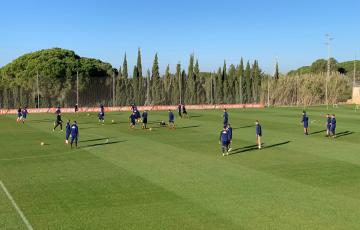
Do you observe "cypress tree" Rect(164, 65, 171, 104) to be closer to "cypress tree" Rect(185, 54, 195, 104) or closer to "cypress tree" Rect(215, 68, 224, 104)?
"cypress tree" Rect(185, 54, 195, 104)

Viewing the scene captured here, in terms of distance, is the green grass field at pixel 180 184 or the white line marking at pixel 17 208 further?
the green grass field at pixel 180 184

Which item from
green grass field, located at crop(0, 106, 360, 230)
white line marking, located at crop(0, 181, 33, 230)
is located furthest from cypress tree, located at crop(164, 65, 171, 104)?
white line marking, located at crop(0, 181, 33, 230)

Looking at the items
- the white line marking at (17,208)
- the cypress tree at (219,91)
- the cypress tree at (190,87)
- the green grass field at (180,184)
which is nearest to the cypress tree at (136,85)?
the cypress tree at (190,87)

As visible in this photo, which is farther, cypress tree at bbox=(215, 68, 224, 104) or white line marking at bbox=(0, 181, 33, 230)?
cypress tree at bbox=(215, 68, 224, 104)

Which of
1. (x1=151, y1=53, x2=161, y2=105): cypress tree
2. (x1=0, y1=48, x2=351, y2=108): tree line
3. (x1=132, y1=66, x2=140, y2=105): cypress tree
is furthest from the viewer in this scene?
(x1=151, y1=53, x2=161, y2=105): cypress tree

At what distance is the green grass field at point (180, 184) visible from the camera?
1369 centimetres

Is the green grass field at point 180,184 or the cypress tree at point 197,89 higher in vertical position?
the cypress tree at point 197,89

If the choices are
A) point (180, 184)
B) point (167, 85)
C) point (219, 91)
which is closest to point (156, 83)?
point (167, 85)

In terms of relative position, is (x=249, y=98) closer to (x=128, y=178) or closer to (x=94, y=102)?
(x=94, y=102)

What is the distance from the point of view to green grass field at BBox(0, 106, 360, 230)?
13688 millimetres

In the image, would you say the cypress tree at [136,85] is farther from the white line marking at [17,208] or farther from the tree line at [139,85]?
the white line marking at [17,208]

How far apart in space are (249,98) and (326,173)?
235ft

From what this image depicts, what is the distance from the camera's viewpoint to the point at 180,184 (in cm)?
1827

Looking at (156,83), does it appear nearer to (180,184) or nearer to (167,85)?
(167,85)
